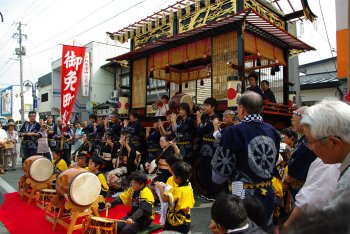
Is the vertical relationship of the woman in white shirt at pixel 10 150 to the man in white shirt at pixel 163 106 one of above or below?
below

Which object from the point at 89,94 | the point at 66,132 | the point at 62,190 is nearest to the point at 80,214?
the point at 62,190

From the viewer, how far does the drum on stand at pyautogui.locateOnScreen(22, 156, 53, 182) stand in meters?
6.41

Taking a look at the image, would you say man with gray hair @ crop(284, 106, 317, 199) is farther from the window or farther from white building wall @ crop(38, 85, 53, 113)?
the window

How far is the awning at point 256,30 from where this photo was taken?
6.19m

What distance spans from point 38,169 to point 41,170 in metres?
0.07

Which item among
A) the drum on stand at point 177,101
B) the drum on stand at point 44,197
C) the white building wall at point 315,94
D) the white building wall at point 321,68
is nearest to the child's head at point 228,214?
the drum on stand at point 44,197

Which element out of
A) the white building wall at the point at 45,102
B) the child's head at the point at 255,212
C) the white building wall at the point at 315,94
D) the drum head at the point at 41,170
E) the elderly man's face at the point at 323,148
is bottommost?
the drum head at the point at 41,170

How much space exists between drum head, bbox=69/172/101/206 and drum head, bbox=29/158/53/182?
8.21 ft

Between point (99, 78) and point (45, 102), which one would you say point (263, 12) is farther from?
point (45, 102)

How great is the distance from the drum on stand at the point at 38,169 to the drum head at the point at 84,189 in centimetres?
250

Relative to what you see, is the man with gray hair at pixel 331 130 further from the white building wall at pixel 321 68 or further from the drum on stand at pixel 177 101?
the white building wall at pixel 321 68

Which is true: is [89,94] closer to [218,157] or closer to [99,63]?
→ [99,63]

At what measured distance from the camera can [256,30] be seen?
7039mm

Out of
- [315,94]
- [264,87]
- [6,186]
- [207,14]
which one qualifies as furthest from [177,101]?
[315,94]
